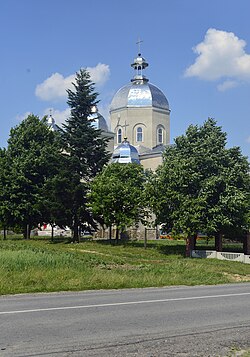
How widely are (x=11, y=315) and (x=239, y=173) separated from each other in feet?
78.4

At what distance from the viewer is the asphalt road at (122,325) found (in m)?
6.97

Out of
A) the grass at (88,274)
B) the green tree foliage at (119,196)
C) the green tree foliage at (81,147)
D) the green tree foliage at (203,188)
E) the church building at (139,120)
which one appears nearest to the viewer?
the grass at (88,274)

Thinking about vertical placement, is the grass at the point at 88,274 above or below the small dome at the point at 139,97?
below

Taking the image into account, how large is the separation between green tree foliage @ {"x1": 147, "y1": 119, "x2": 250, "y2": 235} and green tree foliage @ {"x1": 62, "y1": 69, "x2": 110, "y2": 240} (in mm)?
9324

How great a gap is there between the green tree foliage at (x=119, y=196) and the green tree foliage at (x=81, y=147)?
193cm

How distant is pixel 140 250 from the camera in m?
33.8

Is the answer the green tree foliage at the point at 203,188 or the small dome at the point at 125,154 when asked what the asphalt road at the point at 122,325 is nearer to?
the green tree foliage at the point at 203,188

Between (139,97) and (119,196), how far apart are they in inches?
1237

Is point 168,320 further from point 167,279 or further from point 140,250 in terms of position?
point 140,250

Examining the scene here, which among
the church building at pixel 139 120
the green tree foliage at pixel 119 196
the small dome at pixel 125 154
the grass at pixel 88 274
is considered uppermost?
the church building at pixel 139 120

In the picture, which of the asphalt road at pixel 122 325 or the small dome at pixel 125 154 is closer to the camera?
the asphalt road at pixel 122 325

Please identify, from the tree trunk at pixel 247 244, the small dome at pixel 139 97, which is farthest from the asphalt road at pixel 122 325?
the small dome at pixel 139 97

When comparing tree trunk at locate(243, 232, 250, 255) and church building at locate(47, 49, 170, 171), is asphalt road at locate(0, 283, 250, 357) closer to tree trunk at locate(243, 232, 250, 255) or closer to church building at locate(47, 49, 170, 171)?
tree trunk at locate(243, 232, 250, 255)

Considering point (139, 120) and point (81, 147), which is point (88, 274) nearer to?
point (81, 147)
